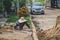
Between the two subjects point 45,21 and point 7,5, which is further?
point 7,5

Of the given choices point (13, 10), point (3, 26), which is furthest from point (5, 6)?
point (3, 26)

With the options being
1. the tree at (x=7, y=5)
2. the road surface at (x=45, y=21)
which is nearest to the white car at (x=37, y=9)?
the road surface at (x=45, y=21)

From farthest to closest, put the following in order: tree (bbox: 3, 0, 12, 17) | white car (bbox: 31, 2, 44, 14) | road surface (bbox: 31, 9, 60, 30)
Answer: white car (bbox: 31, 2, 44, 14) < tree (bbox: 3, 0, 12, 17) < road surface (bbox: 31, 9, 60, 30)

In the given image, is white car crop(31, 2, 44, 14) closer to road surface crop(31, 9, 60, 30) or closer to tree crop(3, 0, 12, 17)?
road surface crop(31, 9, 60, 30)

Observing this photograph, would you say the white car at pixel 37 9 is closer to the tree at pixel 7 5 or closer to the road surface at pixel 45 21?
the road surface at pixel 45 21

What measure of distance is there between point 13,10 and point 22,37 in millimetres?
14506

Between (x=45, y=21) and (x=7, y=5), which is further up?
(x=7, y=5)

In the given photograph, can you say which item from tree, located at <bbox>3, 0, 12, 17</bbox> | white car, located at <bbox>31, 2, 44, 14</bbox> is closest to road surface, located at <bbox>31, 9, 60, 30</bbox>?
tree, located at <bbox>3, 0, 12, 17</bbox>

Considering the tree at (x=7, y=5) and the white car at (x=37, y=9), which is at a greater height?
the tree at (x=7, y=5)

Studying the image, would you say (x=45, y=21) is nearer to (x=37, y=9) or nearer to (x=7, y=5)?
(x=7, y=5)

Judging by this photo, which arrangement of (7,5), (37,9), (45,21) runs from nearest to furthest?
(45,21)
(7,5)
(37,9)

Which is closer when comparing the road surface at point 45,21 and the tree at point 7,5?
the road surface at point 45,21

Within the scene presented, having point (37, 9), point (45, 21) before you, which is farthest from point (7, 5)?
point (37, 9)

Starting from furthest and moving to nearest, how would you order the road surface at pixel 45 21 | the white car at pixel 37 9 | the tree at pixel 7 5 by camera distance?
the white car at pixel 37 9 → the tree at pixel 7 5 → the road surface at pixel 45 21
